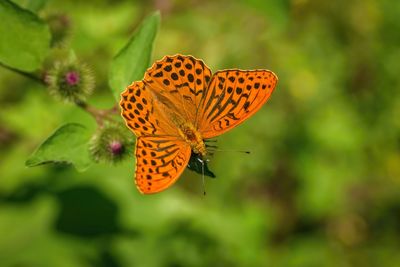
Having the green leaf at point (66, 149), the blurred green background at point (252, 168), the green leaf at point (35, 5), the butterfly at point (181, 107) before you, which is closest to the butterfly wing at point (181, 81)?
the butterfly at point (181, 107)

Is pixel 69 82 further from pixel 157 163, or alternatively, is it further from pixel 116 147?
pixel 157 163

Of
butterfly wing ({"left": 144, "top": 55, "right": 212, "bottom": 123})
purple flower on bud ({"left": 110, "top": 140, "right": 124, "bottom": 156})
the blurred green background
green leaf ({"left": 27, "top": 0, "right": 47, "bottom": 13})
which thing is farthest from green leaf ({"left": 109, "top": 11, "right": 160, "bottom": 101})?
the blurred green background

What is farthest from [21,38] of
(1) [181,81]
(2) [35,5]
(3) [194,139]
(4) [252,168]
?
(4) [252,168]

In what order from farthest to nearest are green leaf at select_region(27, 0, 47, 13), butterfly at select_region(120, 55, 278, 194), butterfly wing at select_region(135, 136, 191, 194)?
green leaf at select_region(27, 0, 47, 13), butterfly at select_region(120, 55, 278, 194), butterfly wing at select_region(135, 136, 191, 194)

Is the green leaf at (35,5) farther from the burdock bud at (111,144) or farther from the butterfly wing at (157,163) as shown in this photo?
the butterfly wing at (157,163)

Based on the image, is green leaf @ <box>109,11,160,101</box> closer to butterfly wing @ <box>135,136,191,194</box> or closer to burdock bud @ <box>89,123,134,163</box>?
burdock bud @ <box>89,123,134,163</box>

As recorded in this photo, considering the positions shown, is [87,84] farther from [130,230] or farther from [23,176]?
[130,230]
